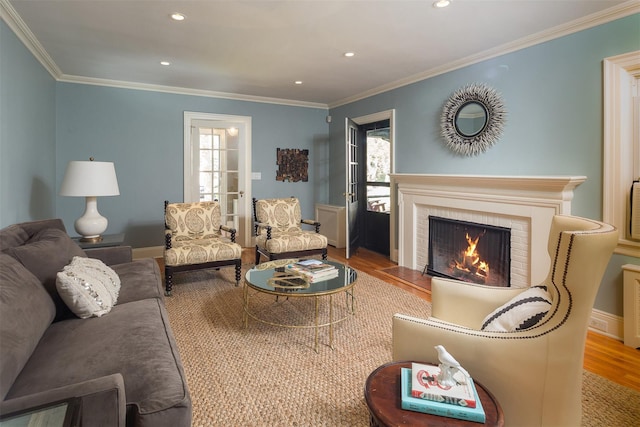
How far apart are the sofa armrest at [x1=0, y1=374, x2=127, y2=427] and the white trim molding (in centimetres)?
321

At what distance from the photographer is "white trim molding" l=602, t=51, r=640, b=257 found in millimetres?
2506

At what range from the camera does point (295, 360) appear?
2262mm

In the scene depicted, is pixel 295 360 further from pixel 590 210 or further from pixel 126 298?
pixel 590 210

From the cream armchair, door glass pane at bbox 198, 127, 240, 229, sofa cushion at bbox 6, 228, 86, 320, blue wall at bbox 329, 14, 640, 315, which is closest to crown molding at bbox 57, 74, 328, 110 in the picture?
door glass pane at bbox 198, 127, 240, 229

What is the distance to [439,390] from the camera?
110 centimetres

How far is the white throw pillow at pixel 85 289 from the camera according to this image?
68.9 inches

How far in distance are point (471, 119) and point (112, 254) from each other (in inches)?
141

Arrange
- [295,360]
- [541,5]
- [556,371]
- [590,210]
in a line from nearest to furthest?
[556,371], [295,360], [541,5], [590,210]

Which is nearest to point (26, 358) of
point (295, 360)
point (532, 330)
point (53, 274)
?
point (53, 274)

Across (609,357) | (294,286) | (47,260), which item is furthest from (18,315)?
(609,357)

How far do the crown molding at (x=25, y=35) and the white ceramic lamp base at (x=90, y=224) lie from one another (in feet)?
4.79

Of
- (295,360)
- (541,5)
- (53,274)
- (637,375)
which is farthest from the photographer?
(541,5)

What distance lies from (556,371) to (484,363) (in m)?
0.23

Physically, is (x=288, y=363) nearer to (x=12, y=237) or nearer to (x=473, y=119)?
(x=12, y=237)
